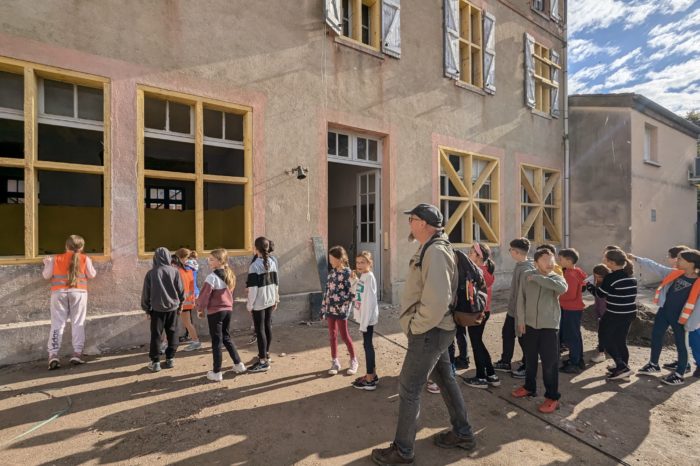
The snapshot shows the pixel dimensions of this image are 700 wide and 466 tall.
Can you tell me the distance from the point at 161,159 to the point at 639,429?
10.6 metres

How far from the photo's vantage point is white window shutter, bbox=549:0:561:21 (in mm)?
11336

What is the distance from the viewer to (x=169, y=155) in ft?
30.6

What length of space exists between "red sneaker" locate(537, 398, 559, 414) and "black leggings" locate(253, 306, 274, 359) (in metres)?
2.99

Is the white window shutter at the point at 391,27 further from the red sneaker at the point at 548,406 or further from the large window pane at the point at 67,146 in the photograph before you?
the red sneaker at the point at 548,406

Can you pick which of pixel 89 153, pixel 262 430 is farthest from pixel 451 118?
pixel 89 153

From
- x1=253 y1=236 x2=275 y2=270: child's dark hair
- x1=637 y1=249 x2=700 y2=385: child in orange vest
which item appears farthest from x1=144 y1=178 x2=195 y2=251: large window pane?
x1=637 y1=249 x2=700 y2=385: child in orange vest

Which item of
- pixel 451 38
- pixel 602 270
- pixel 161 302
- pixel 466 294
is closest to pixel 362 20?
pixel 451 38

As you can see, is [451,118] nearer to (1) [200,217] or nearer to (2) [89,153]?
(1) [200,217]

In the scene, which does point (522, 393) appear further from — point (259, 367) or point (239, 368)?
point (239, 368)

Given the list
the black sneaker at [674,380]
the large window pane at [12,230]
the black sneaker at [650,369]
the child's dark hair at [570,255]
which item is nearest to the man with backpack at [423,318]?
the child's dark hair at [570,255]

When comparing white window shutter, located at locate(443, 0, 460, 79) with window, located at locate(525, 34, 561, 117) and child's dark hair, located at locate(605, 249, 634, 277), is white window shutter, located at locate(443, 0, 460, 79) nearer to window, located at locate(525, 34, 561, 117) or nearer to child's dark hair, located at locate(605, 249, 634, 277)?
window, located at locate(525, 34, 561, 117)

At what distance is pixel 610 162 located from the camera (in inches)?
436

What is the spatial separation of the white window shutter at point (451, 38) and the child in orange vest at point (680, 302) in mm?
6140

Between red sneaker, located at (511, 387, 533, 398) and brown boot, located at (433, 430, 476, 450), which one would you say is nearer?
brown boot, located at (433, 430, 476, 450)
